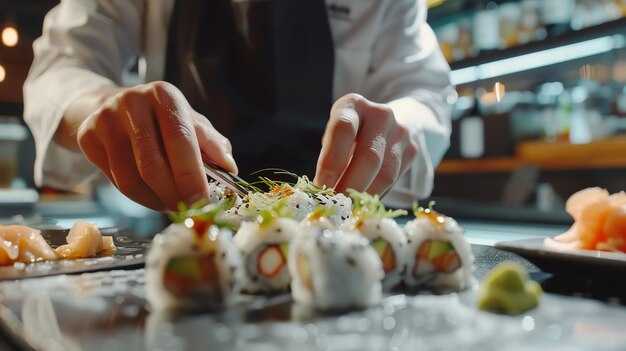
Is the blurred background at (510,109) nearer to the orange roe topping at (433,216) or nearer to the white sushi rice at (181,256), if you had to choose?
the orange roe topping at (433,216)

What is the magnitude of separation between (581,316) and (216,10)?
5.03 ft

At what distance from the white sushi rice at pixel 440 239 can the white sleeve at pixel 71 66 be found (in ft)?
3.63

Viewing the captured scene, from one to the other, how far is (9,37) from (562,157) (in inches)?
137

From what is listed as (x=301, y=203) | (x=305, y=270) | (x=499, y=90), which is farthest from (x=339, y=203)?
(x=499, y=90)

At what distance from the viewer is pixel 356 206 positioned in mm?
973

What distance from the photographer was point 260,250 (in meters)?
0.84

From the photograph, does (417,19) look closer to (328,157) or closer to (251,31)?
(251,31)

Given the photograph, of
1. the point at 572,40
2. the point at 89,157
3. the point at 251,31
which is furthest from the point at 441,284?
the point at 572,40

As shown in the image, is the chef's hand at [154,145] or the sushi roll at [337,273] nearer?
the sushi roll at [337,273]

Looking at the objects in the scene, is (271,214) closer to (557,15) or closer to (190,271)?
(190,271)

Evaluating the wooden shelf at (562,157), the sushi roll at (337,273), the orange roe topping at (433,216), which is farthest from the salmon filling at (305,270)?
the wooden shelf at (562,157)

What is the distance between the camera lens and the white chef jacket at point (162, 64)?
176 centimetres

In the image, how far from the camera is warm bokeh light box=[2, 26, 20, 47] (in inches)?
157

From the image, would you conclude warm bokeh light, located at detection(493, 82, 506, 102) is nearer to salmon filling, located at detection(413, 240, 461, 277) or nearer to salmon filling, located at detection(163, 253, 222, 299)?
salmon filling, located at detection(413, 240, 461, 277)
